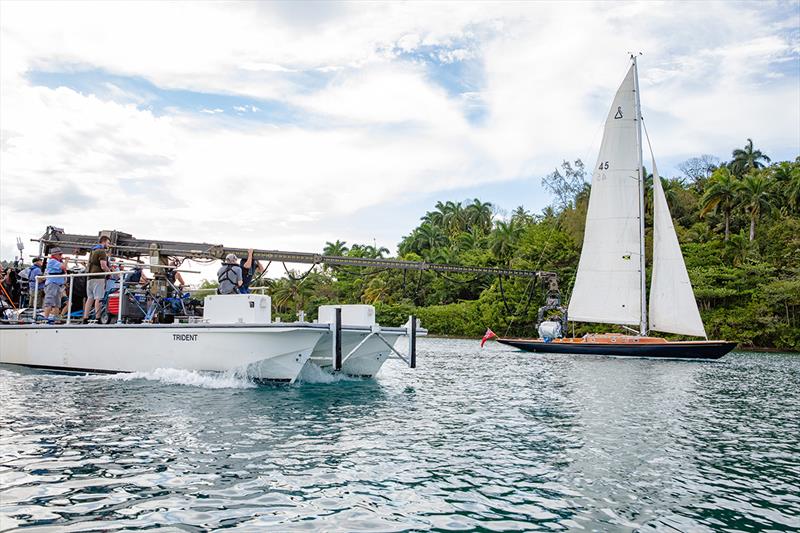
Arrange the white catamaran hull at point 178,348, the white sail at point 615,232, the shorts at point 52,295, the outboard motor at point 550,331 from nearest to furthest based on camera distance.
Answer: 1. the white catamaran hull at point 178,348
2. the shorts at point 52,295
3. the white sail at point 615,232
4. the outboard motor at point 550,331

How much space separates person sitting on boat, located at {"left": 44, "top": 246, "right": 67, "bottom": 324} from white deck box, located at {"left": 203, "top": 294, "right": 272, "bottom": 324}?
6454 mm

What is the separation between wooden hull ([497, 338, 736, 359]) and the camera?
34.7 meters

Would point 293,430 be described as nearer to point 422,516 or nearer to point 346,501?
point 346,501

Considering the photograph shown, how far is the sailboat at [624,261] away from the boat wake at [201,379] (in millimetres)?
26110

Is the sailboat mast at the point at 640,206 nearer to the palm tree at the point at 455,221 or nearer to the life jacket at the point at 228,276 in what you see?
the life jacket at the point at 228,276

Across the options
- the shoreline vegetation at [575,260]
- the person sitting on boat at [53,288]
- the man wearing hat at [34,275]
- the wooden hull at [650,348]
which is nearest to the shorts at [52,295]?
the person sitting on boat at [53,288]

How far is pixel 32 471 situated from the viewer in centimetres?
760

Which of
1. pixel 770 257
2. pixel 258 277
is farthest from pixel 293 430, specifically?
pixel 770 257

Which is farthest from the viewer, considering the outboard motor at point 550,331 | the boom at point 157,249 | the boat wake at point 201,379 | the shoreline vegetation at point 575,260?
the shoreline vegetation at point 575,260

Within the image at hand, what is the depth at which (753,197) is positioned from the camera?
181 ft

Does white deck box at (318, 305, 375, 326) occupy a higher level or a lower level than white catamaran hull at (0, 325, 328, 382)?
higher

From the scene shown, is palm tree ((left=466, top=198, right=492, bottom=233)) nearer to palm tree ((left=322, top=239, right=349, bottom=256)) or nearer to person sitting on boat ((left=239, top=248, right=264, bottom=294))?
palm tree ((left=322, top=239, right=349, bottom=256))

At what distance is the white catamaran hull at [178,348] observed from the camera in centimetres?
1596

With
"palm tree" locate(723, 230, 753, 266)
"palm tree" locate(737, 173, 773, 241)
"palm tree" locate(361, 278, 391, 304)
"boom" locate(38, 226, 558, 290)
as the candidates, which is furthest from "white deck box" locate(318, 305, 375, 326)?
"palm tree" locate(361, 278, 391, 304)
